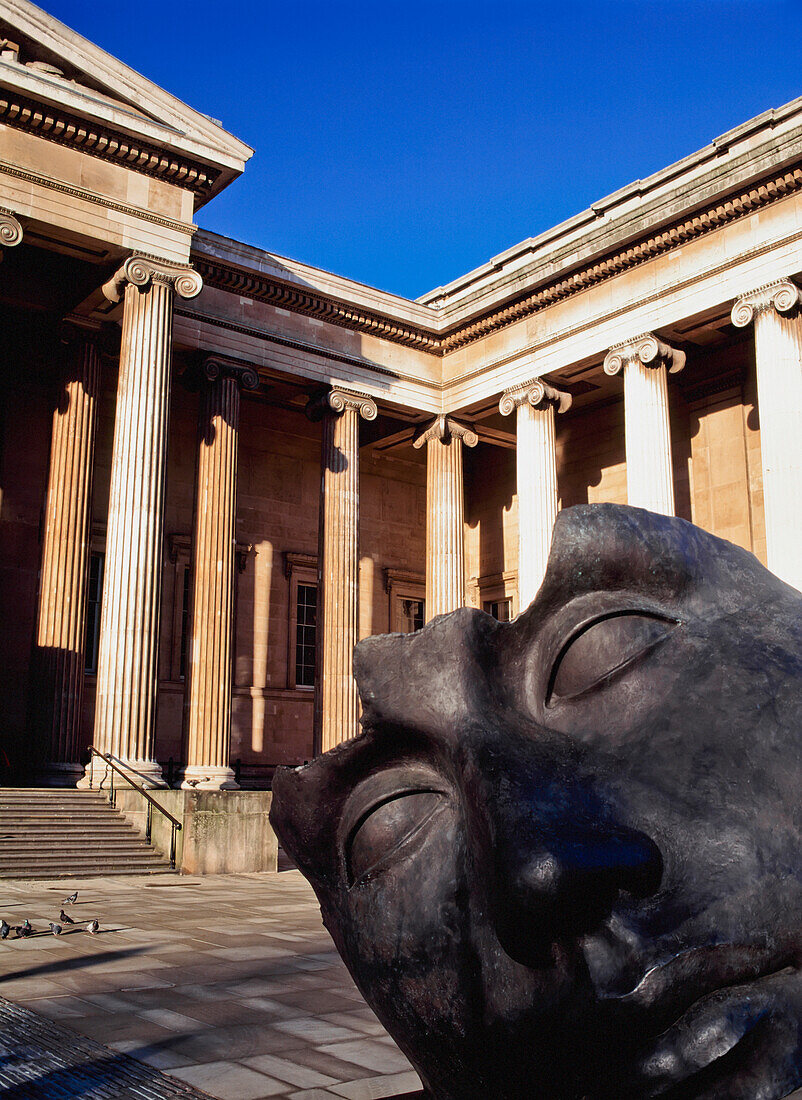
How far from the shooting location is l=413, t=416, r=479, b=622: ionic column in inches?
886

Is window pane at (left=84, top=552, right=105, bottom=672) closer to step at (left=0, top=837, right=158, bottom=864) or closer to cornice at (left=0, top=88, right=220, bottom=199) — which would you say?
step at (left=0, top=837, right=158, bottom=864)

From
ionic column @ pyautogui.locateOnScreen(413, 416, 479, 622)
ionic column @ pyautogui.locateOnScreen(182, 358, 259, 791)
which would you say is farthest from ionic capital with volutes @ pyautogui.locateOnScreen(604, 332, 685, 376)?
ionic column @ pyautogui.locateOnScreen(182, 358, 259, 791)

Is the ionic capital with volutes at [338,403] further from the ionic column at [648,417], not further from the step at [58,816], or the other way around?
the step at [58,816]

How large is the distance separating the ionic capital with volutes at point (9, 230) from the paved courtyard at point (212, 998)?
10495 mm

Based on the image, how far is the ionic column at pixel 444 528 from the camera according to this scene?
22500 mm

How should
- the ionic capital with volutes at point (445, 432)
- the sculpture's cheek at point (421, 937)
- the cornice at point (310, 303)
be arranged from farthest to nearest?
the ionic capital with volutes at point (445, 432) → the cornice at point (310, 303) → the sculpture's cheek at point (421, 937)

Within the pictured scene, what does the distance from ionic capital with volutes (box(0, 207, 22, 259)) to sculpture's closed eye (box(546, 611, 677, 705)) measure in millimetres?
15876

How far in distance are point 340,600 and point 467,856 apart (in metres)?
19.0

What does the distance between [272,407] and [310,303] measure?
180 inches

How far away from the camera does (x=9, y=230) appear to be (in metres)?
15.4

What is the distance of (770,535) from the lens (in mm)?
16641

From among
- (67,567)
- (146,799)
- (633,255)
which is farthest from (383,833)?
(633,255)

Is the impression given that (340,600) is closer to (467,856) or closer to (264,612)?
(264,612)

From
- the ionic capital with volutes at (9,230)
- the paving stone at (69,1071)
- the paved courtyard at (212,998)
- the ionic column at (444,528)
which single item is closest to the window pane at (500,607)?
the ionic column at (444,528)
